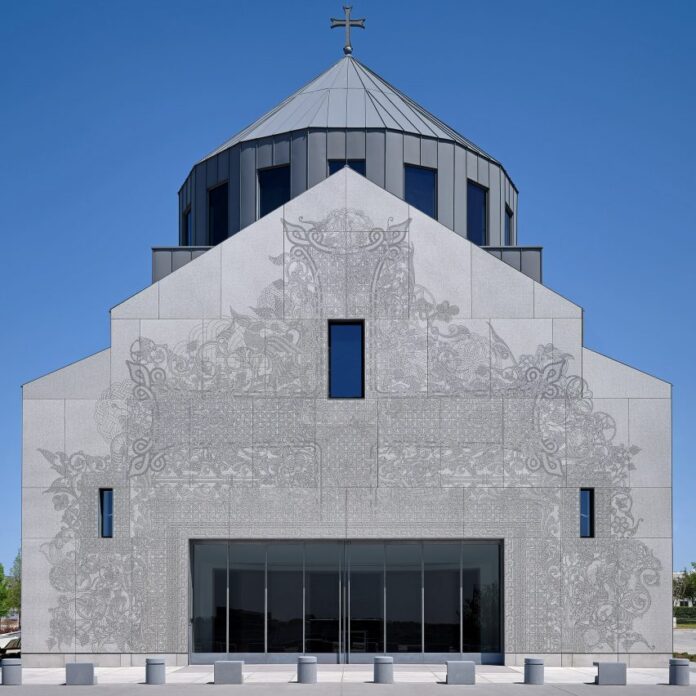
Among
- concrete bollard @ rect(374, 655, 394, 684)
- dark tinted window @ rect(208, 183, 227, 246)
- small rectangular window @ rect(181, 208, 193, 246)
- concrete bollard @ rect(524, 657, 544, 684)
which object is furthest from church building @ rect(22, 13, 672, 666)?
small rectangular window @ rect(181, 208, 193, 246)

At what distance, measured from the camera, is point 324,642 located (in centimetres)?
3244

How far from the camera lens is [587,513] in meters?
32.7

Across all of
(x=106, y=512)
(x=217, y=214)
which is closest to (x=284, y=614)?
(x=106, y=512)

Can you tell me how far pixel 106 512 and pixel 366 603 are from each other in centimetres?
865

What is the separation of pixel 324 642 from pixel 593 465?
1007 centimetres

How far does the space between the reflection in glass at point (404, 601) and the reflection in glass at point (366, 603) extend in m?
0.25

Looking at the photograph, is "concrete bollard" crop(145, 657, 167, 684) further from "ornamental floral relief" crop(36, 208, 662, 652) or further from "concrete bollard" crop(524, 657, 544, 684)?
"concrete bollard" crop(524, 657, 544, 684)

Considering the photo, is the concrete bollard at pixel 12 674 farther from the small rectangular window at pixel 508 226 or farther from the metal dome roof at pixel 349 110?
the small rectangular window at pixel 508 226

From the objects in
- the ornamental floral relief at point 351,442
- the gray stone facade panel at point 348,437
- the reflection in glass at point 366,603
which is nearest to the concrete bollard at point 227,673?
the gray stone facade panel at point 348,437

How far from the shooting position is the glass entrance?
32344mm

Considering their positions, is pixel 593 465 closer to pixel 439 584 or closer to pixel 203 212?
pixel 439 584

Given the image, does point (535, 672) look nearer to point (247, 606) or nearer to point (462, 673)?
point (462, 673)

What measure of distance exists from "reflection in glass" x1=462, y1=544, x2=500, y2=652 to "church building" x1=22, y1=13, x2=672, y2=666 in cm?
7

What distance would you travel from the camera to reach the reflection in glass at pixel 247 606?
106ft
